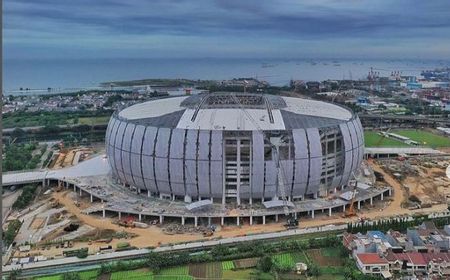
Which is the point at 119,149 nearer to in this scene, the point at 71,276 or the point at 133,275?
the point at 133,275

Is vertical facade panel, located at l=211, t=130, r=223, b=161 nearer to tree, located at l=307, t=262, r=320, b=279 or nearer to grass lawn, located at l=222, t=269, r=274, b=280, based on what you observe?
grass lawn, located at l=222, t=269, r=274, b=280

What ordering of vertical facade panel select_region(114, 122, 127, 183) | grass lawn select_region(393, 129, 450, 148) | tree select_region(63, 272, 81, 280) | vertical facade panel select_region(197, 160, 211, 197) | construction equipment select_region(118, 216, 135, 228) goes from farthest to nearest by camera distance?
1. grass lawn select_region(393, 129, 450, 148)
2. vertical facade panel select_region(114, 122, 127, 183)
3. vertical facade panel select_region(197, 160, 211, 197)
4. construction equipment select_region(118, 216, 135, 228)
5. tree select_region(63, 272, 81, 280)

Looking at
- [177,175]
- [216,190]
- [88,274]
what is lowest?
[88,274]

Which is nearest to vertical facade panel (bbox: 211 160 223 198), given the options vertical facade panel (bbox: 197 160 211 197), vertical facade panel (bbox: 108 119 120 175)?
vertical facade panel (bbox: 197 160 211 197)

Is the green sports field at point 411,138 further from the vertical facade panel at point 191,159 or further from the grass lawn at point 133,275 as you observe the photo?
the grass lawn at point 133,275

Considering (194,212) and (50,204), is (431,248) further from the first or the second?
(50,204)

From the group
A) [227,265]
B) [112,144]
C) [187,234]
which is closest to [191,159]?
[187,234]

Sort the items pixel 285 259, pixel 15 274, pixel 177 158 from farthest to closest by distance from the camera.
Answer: pixel 177 158, pixel 285 259, pixel 15 274
